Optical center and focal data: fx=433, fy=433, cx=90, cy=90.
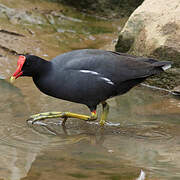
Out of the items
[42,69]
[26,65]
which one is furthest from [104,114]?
[26,65]

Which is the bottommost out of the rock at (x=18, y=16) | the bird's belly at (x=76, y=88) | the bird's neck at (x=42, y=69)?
the rock at (x=18, y=16)

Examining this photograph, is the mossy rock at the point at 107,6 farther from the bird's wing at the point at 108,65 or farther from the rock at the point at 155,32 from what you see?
the bird's wing at the point at 108,65

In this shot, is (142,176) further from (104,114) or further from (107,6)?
(107,6)

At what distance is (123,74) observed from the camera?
5426 mm

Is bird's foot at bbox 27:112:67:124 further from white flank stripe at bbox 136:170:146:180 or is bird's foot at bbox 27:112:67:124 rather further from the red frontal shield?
white flank stripe at bbox 136:170:146:180

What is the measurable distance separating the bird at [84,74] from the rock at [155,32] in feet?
3.63

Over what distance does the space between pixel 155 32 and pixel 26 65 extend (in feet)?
8.46

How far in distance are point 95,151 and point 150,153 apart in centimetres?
58

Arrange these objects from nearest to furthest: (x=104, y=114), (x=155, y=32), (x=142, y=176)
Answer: (x=142, y=176), (x=104, y=114), (x=155, y=32)

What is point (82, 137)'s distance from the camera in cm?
512

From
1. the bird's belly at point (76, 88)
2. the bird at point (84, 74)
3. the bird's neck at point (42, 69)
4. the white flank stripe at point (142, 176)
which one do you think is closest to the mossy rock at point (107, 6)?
the bird at point (84, 74)

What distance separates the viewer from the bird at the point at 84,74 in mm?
5211

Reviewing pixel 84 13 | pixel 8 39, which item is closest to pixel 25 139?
pixel 8 39

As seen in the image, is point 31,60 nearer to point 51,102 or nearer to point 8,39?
point 51,102
